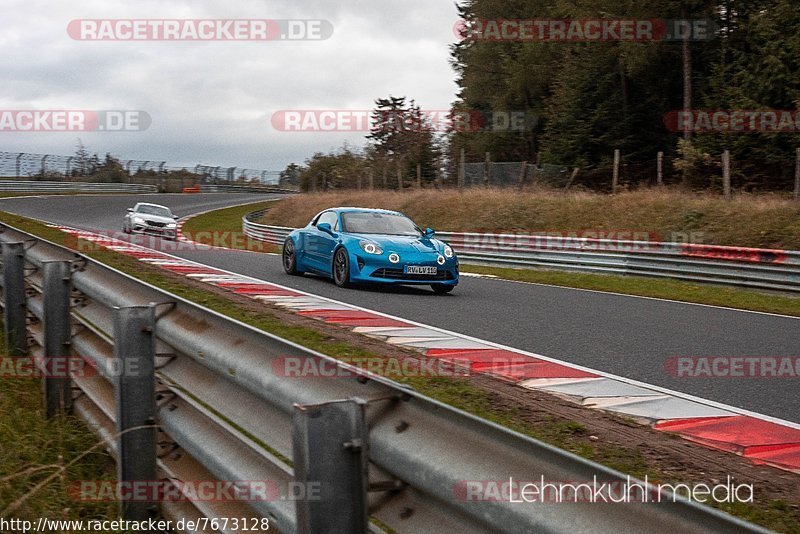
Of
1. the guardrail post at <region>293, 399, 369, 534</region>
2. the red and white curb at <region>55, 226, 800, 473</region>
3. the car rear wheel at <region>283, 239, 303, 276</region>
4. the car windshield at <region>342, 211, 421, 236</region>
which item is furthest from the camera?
the car rear wheel at <region>283, 239, 303, 276</region>

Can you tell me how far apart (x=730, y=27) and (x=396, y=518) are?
41.3 m

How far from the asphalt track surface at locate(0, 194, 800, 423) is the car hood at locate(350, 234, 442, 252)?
70 centimetres

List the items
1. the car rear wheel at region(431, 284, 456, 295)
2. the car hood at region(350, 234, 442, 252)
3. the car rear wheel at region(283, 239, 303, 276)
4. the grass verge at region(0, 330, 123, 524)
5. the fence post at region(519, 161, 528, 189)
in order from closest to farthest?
the grass verge at region(0, 330, 123, 524) < the car hood at region(350, 234, 442, 252) < the car rear wheel at region(431, 284, 456, 295) < the car rear wheel at region(283, 239, 303, 276) < the fence post at region(519, 161, 528, 189)

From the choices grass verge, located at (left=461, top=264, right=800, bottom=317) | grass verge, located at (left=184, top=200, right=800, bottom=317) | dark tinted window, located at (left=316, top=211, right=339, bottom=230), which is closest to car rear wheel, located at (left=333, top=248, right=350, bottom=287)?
dark tinted window, located at (left=316, top=211, right=339, bottom=230)

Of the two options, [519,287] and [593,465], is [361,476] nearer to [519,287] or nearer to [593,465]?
[593,465]

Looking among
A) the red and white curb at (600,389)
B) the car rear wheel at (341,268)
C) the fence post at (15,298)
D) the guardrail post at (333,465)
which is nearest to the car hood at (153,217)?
the car rear wheel at (341,268)

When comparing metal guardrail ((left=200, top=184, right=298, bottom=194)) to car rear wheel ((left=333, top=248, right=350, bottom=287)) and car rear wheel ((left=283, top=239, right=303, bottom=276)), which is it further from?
car rear wheel ((left=333, top=248, right=350, bottom=287))

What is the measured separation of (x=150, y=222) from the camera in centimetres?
2850

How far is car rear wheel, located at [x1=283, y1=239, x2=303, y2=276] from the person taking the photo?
15.1 metres

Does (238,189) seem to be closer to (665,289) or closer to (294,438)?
(665,289)

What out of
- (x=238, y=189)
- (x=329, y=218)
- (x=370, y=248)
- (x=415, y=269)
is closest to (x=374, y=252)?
(x=370, y=248)

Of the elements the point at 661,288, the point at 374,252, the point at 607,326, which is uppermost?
the point at 374,252

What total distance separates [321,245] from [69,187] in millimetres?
51606

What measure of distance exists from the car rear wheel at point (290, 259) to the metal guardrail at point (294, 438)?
9929 mm
